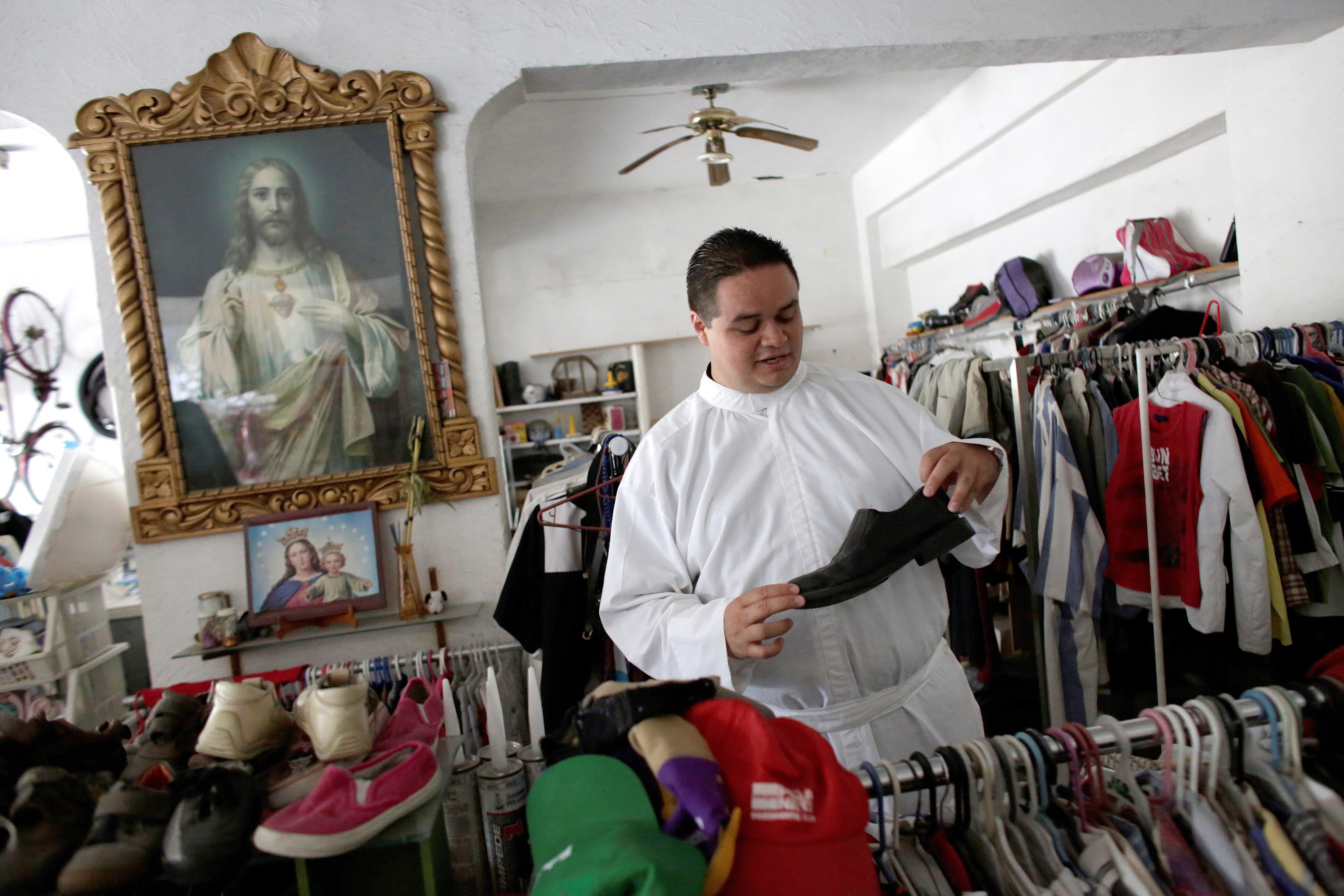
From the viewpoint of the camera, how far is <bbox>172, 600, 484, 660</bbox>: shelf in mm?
2121

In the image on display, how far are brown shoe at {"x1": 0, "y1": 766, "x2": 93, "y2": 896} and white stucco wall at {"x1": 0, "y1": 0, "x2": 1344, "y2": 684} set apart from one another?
1399mm

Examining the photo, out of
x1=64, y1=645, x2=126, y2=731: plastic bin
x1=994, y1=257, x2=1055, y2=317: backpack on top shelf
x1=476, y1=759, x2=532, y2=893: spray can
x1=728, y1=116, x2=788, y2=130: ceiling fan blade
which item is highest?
x1=728, y1=116, x2=788, y2=130: ceiling fan blade

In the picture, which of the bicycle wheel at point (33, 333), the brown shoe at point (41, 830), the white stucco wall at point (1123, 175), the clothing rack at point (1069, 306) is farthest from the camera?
the bicycle wheel at point (33, 333)

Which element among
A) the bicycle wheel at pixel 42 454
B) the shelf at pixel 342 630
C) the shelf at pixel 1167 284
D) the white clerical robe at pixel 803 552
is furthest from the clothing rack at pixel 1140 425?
the bicycle wheel at pixel 42 454

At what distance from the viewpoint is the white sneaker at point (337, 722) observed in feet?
3.31

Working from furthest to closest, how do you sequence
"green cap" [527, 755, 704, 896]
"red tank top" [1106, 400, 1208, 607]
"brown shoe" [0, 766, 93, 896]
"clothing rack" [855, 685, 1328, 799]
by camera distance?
"red tank top" [1106, 400, 1208, 607] < "clothing rack" [855, 685, 1328, 799] < "brown shoe" [0, 766, 93, 896] < "green cap" [527, 755, 704, 896]

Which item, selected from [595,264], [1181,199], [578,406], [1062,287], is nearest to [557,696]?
[1181,199]

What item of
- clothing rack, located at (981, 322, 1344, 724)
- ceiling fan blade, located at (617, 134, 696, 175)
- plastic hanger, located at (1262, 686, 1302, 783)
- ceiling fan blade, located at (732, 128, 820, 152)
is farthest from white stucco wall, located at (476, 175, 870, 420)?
plastic hanger, located at (1262, 686, 1302, 783)

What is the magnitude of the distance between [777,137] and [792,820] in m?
4.41

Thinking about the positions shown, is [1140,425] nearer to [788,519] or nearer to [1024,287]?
[788,519]

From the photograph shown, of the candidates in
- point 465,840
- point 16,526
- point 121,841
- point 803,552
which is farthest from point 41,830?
point 16,526

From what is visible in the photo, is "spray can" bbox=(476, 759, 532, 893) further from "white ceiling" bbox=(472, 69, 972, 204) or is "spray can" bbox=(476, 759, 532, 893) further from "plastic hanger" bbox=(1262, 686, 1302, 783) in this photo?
"white ceiling" bbox=(472, 69, 972, 204)

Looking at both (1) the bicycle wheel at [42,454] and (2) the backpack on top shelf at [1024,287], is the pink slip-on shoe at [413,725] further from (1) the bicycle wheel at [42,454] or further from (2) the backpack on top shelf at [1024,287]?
(1) the bicycle wheel at [42,454]

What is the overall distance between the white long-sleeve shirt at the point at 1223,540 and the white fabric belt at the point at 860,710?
1.34 meters
